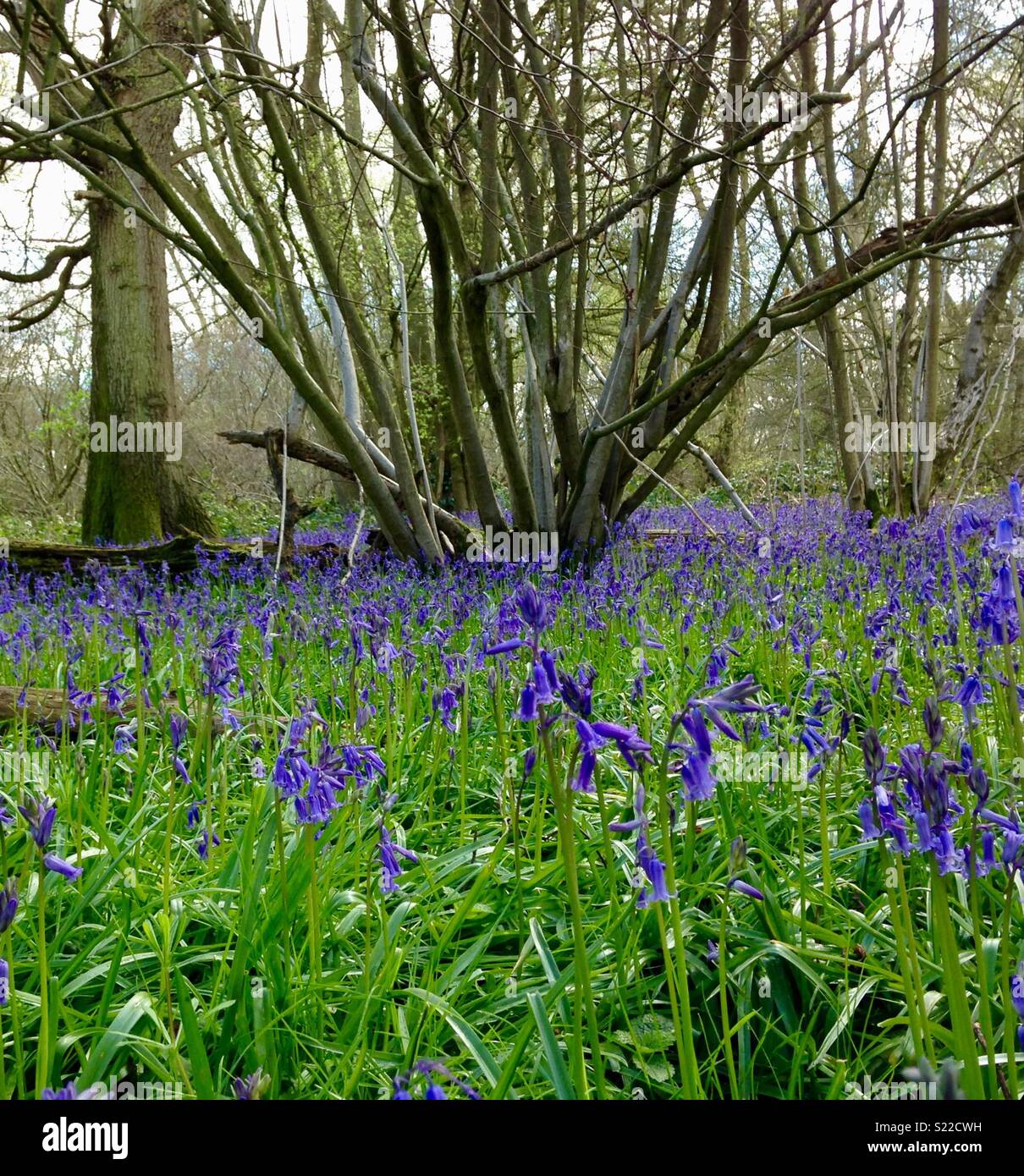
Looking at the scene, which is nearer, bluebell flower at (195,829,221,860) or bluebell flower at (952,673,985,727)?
bluebell flower at (952,673,985,727)

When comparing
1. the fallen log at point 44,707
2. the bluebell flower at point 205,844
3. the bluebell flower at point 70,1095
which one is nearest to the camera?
the bluebell flower at point 70,1095

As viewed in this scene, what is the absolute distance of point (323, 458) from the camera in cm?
841

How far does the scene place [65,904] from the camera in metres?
2.12

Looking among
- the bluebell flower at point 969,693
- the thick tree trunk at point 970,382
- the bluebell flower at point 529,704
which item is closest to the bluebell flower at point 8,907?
the bluebell flower at point 529,704

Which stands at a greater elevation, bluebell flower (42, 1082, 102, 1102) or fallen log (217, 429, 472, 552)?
fallen log (217, 429, 472, 552)

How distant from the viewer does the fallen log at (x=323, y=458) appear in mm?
7664

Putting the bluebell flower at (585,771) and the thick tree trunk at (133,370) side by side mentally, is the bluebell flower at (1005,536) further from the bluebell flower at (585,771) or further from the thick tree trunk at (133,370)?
the thick tree trunk at (133,370)

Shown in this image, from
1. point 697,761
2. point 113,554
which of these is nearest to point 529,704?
point 697,761

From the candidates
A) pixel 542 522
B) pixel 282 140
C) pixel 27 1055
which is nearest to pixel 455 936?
pixel 27 1055

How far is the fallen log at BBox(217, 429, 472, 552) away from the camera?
7664mm

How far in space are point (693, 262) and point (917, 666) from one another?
4123mm

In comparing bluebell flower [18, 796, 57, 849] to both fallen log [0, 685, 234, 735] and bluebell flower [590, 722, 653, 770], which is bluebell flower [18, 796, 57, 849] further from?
fallen log [0, 685, 234, 735]

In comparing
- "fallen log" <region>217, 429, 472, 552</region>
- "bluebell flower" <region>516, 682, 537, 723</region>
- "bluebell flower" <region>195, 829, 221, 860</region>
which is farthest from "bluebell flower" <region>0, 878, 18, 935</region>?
"fallen log" <region>217, 429, 472, 552</region>
